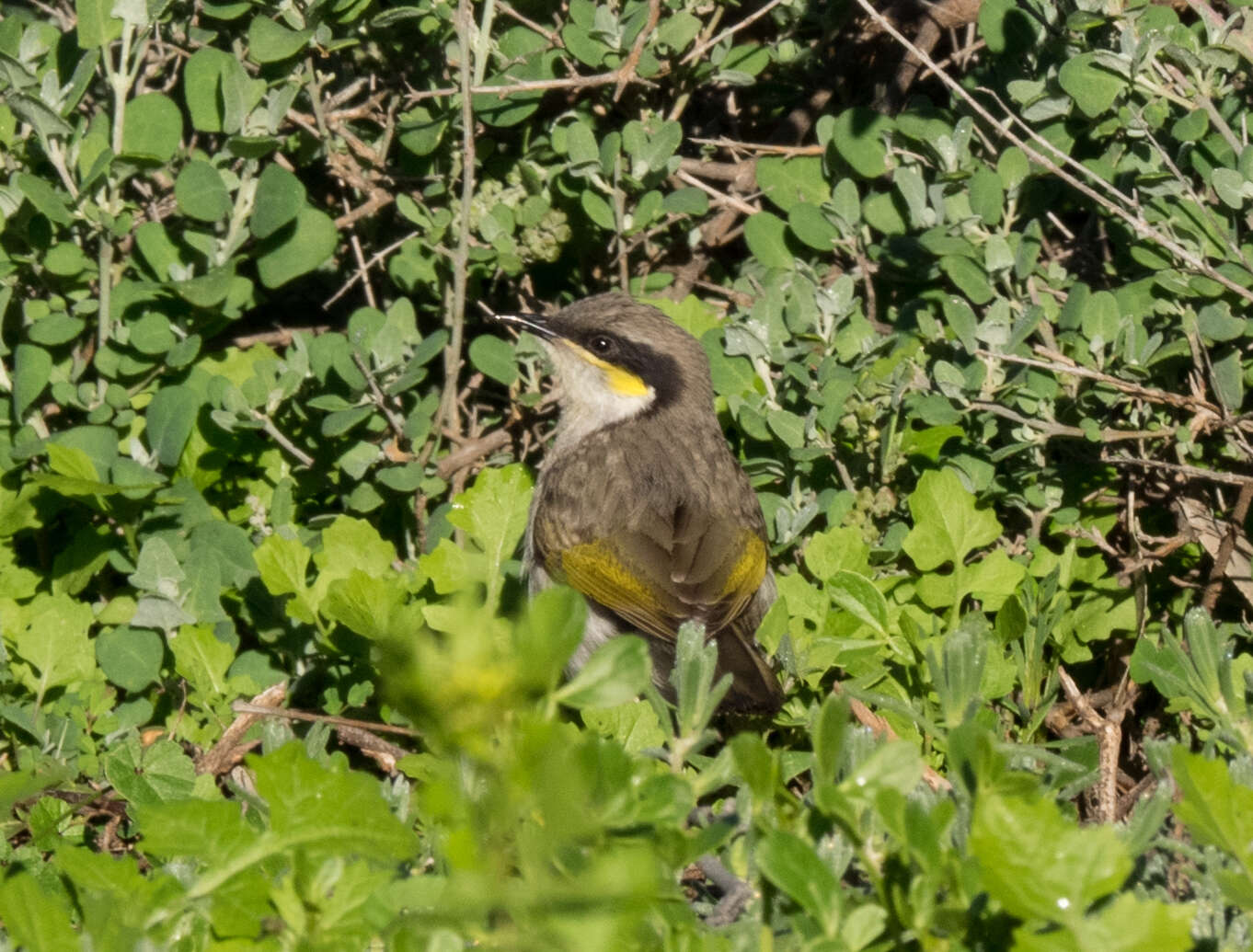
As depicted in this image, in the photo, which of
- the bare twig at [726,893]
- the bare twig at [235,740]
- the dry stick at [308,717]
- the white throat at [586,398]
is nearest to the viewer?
the bare twig at [726,893]

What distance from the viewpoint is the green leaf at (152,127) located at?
5.14 meters

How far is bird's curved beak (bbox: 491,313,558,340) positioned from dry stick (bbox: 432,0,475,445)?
0.20m

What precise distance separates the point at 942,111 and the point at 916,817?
12.7ft

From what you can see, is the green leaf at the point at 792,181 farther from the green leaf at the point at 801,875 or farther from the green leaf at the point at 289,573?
the green leaf at the point at 801,875

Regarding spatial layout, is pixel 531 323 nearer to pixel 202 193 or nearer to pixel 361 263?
pixel 361 263

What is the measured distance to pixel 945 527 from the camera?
184 inches

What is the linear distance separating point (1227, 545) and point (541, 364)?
2.52m

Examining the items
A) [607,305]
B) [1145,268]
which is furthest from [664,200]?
[1145,268]

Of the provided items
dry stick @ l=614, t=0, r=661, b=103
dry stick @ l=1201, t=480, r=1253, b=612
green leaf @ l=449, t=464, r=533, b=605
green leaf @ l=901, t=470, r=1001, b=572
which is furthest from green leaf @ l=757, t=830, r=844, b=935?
dry stick @ l=614, t=0, r=661, b=103

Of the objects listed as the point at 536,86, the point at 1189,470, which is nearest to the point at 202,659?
the point at 536,86

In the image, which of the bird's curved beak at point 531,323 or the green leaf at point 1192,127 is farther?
the bird's curved beak at point 531,323

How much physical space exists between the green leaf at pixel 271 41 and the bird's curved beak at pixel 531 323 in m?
1.16

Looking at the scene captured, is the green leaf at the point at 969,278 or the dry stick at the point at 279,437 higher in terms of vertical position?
the green leaf at the point at 969,278

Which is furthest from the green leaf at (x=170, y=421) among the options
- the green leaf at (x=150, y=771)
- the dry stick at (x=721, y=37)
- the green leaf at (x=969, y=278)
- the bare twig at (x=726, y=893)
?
the bare twig at (x=726, y=893)
